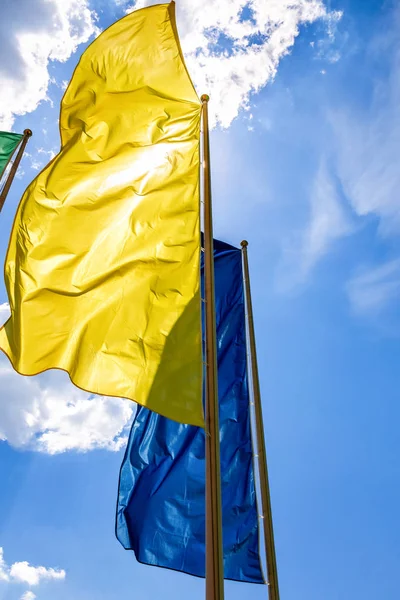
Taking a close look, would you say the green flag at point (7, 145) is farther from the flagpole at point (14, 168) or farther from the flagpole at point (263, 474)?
the flagpole at point (263, 474)

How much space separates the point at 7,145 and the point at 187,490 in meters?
9.61

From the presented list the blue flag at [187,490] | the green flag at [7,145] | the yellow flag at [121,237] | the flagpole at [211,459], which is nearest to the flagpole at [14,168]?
the green flag at [7,145]

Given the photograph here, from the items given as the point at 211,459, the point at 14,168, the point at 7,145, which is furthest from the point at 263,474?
the point at 7,145

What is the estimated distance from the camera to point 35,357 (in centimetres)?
685

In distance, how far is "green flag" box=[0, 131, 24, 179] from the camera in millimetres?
12727

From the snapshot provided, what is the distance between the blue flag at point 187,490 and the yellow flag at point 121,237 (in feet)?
9.28

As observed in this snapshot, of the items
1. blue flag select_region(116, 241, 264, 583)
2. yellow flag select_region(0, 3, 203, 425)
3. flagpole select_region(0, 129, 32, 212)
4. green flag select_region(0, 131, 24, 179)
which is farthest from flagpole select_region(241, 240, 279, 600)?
green flag select_region(0, 131, 24, 179)

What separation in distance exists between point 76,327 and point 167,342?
1362mm

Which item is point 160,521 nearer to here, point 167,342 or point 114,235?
point 167,342

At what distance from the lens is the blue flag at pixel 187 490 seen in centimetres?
804

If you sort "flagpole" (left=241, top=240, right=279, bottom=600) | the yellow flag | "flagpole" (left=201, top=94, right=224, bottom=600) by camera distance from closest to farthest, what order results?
1. "flagpole" (left=201, top=94, right=224, bottom=600)
2. the yellow flag
3. "flagpole" (left=241, top=240, right=279, bottom=600)

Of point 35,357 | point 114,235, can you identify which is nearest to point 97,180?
point 114,235

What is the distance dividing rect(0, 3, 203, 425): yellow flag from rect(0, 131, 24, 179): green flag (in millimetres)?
3157

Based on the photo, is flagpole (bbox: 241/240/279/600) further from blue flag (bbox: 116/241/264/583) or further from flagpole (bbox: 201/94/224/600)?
flagpole (bbox: 201/94/224/600)
